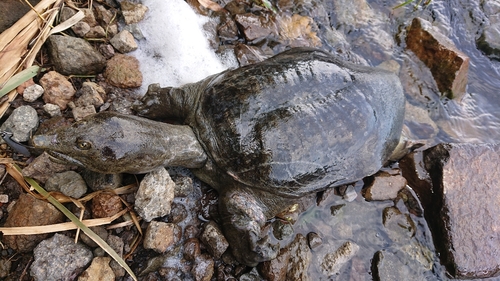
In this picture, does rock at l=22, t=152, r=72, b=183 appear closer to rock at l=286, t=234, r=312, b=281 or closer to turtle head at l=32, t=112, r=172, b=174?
turtle head at l=32, t=112, r=172, b=174

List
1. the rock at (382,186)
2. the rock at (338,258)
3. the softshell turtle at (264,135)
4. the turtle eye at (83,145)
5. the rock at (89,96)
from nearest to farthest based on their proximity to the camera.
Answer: the turtle eye at (83,145) < the softshell turtle at (264,135) < the rock at (89,96) < the rock at (338,258) < the rock at (382,186)

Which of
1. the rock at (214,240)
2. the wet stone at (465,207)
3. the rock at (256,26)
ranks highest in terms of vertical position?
the rock at (256,26)

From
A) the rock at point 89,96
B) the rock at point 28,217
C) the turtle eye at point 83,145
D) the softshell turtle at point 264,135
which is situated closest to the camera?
the turtle eye at point 83,145

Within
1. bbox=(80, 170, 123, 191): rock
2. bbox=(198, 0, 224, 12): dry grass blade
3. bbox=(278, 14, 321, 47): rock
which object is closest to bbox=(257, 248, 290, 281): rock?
bbox=(80, 170, 123, 191): rock

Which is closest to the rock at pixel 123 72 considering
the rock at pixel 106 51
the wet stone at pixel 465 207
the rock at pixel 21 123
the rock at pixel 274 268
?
the rock at pixel 106 51

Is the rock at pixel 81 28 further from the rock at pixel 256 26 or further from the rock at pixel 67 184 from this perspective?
the rock at pixel 256 26

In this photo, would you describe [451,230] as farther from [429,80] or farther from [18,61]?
[18,61]

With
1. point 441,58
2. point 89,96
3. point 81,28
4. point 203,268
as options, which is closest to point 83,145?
point 89,96
